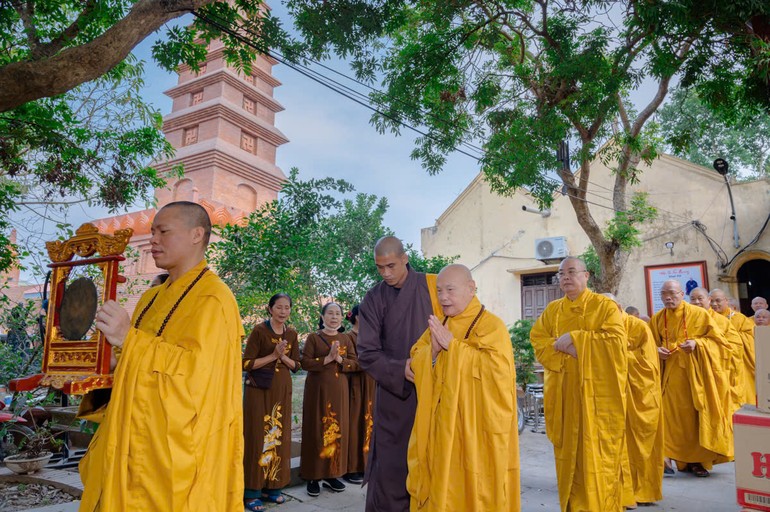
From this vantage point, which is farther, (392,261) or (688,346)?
(688,346)

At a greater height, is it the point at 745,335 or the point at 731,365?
the point at 745,335

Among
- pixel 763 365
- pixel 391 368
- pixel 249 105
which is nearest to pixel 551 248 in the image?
pixel 249 105

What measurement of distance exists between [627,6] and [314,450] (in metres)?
6.82

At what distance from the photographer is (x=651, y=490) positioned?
15.5 ft

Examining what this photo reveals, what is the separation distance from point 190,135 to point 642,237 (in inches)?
567

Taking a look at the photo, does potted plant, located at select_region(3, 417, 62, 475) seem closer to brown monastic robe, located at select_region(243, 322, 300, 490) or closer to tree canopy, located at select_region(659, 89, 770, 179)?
brown monastic robe, located at select_region(243, 322, 300, 490)

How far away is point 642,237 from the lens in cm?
1402

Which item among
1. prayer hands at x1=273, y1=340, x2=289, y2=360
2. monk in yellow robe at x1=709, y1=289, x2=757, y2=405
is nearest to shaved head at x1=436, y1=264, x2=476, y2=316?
prayer hands at x1=273, y1=340, x2=289, y2=360

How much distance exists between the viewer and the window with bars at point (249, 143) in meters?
17.7

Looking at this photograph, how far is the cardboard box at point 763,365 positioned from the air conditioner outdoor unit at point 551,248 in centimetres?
1284

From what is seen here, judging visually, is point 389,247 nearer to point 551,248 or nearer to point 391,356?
point 391,356

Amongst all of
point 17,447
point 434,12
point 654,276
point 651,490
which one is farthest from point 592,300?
point 654,276

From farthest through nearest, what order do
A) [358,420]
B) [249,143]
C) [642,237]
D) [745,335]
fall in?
[249,143], [642,237], [745,335], [358,420]

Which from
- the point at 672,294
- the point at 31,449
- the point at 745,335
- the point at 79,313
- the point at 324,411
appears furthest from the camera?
the point at 745,335
